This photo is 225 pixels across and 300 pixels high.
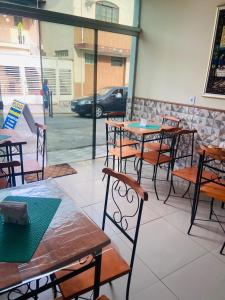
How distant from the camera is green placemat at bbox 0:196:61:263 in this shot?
90 cm

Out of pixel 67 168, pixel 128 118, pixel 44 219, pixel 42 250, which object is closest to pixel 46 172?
pixel 67 168

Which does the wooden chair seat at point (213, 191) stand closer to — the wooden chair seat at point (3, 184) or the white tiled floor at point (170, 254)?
the white tiled floor at point (170, 254)

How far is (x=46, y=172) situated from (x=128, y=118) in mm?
1862

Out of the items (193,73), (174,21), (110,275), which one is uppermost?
(174,21)

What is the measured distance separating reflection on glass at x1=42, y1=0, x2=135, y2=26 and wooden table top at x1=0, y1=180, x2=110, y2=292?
2742mm

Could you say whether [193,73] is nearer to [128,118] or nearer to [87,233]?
[128,118]

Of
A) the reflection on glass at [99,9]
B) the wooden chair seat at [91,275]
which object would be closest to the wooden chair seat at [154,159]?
the wooden chair seat at [91,275]

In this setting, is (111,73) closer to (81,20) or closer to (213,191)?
(81,20)

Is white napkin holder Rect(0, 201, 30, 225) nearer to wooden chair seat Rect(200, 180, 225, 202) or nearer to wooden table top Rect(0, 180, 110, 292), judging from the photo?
wooden table top Rect(0, 180, 110, 292)

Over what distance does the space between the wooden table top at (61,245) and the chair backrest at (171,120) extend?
2.47 m

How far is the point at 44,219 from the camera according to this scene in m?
1.12

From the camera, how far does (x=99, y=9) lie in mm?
3404

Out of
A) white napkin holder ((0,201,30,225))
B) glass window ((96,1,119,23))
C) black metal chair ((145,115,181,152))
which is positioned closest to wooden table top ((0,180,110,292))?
white napkin holder ((0,201,30,225))

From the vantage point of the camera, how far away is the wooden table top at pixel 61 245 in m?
0.82
